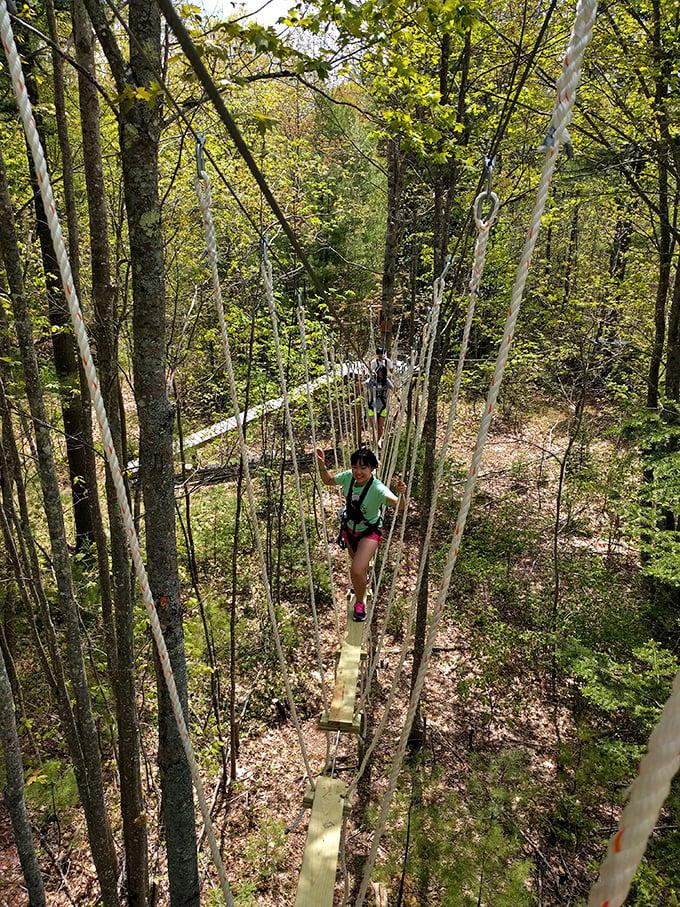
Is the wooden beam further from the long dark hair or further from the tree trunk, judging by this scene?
the tree trunk

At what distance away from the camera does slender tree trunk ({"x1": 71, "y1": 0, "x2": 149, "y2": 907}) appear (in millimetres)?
1382

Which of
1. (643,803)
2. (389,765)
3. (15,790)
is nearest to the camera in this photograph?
(643,803)

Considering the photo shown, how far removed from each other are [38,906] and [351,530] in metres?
1.66

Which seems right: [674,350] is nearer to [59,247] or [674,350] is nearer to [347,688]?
[347,688]

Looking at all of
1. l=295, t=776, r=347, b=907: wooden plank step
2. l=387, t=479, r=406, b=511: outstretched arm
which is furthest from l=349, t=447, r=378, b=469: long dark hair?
l=295, t=776, r=347, b=907: wooden plank step

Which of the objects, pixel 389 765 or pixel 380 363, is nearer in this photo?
pixel 389 765

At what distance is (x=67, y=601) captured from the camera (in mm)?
1594

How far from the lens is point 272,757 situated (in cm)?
323

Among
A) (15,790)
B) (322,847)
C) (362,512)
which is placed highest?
(362,512)

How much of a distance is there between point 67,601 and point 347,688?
3.31 feet

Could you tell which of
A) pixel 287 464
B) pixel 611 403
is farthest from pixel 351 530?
pixel 611 403

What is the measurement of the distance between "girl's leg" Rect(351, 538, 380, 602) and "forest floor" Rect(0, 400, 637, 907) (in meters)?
0.61

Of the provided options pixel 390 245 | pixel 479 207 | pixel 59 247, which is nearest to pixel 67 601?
pixel 59 247

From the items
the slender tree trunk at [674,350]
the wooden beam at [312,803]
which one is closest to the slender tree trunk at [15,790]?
the wooden beam at [312,803]
